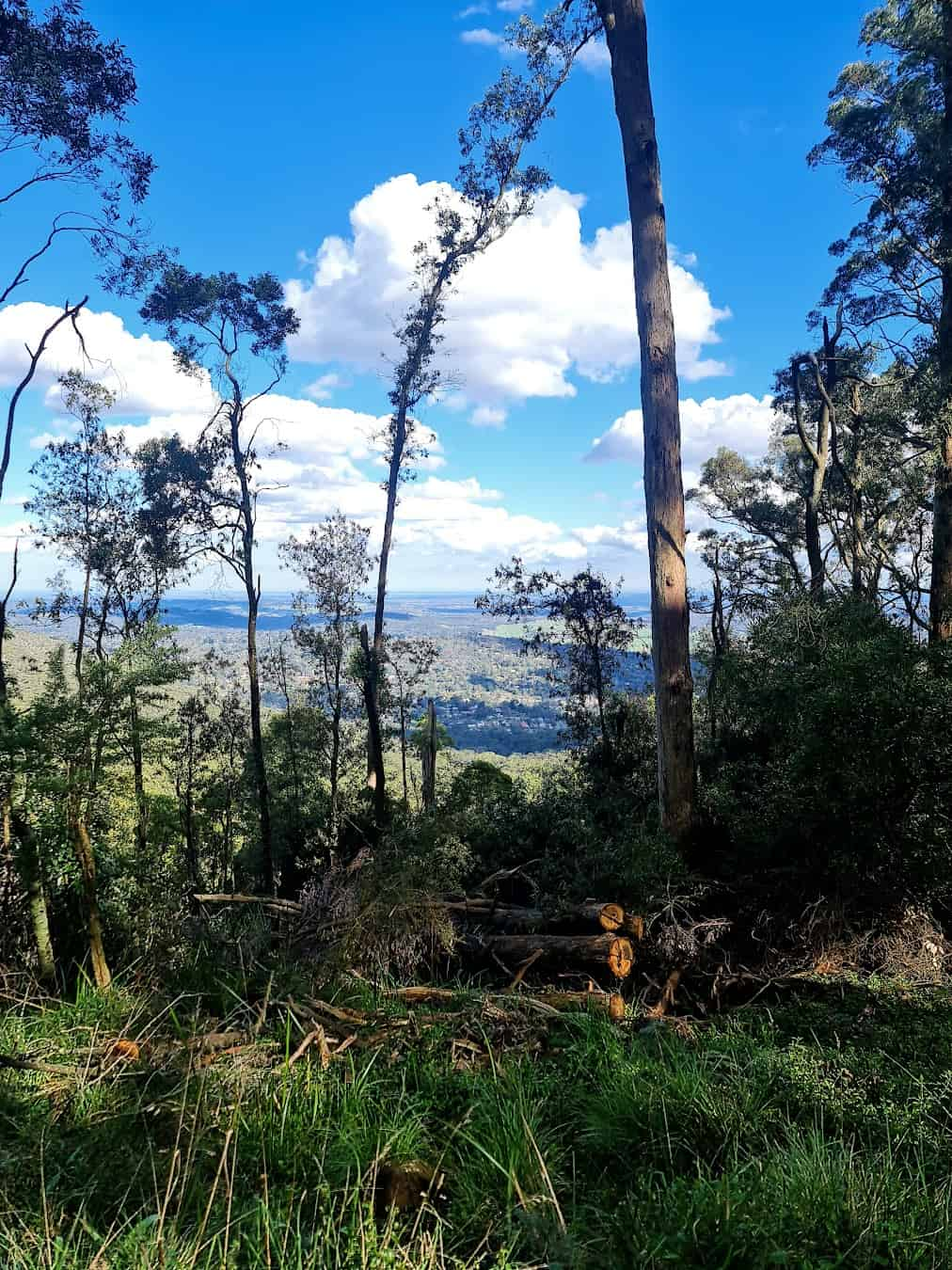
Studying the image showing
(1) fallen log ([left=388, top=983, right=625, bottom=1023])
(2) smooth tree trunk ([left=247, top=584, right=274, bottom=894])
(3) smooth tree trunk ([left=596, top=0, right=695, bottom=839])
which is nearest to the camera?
(1) fallen log ([left=388, top=983, right=625, bottom=1023])

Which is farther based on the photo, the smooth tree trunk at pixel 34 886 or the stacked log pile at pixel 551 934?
the stacked log pile at pixel 551 934

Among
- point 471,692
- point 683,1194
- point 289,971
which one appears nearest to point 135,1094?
point 289,971

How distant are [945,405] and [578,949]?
27.5 feet

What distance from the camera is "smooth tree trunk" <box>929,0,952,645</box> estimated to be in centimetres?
832

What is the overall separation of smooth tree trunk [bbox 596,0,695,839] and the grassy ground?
3.30 metres

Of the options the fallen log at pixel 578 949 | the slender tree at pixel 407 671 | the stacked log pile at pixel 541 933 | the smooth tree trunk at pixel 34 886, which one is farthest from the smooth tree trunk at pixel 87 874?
the slender tree at pixel 407 671

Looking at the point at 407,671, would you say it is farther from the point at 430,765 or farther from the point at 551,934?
the point at 551,934

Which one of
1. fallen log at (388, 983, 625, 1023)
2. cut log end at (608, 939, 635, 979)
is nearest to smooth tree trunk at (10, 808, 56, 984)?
fallen log at (388, 983, 625, 1023)

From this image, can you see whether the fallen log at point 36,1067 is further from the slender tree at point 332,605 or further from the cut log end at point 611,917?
the slender tree at point 332,605

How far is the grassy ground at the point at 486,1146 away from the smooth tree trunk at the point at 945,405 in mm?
6722

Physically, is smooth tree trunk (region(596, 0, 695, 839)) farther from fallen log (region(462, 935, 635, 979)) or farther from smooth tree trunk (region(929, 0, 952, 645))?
smooth tree trunk (region(929, 0, 952, 645))

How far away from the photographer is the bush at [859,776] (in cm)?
431

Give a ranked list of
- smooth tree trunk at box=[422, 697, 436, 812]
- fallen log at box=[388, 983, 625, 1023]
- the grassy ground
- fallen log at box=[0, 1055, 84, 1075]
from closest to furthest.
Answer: the grassy ground, fallen log at box=[0, 1055, 84, 1075], fallen log at box=[388, 983, 625, 1023], smooth tree trunk at box=[422, 697, 436, 812]

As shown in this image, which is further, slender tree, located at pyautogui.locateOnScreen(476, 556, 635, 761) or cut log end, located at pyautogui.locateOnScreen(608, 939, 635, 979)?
slender tree, located at pyautogui.locateOnScreen(476, 556, 635, 761)
